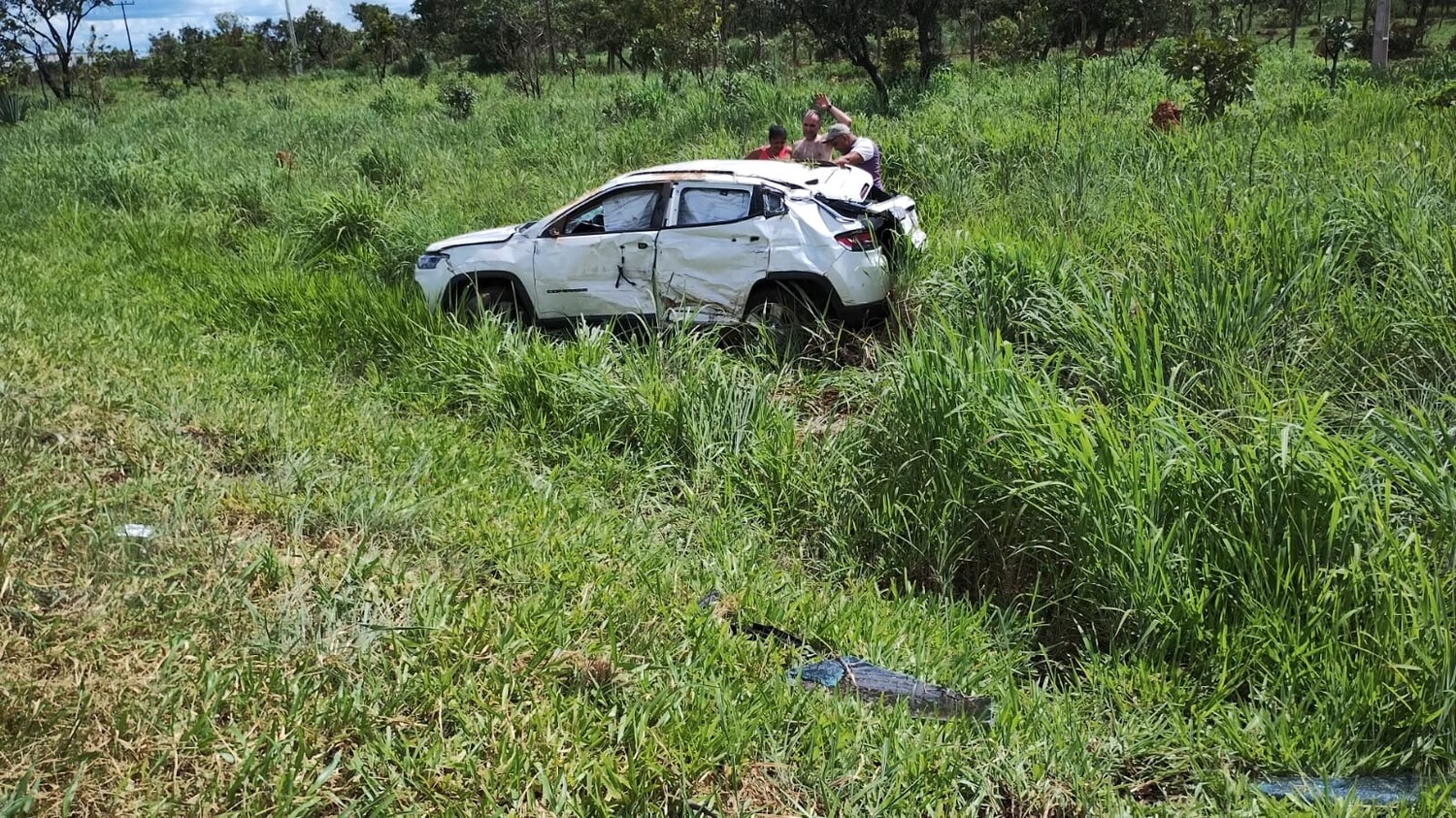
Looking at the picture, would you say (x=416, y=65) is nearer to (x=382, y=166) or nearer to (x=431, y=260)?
(x=382, y=166)

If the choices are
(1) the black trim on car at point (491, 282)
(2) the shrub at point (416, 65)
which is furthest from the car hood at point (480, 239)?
(2) the shrub at point (416, 65)

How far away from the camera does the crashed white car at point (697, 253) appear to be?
676 centimetres

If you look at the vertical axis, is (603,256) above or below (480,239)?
below

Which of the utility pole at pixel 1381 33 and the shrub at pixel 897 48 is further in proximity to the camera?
the shrub at pixel 897 48

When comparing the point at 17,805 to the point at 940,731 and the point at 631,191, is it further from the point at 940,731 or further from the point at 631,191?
the point at 631,191

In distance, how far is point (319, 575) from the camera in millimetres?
3420

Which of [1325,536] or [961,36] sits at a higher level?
[961,36]

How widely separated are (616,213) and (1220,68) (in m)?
7.85

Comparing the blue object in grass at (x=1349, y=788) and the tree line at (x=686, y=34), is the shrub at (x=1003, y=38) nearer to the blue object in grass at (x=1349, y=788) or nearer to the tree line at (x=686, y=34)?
the tree line at (x=686, y=34)

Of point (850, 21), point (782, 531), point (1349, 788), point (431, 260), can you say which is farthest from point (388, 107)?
point (1349, 788)

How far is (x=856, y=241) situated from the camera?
6715mm

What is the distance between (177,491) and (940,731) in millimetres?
3107

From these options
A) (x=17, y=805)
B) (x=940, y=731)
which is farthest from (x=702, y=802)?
(x=17, y=805)

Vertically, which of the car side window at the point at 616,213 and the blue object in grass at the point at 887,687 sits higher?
the car side window at the point at 616,213
